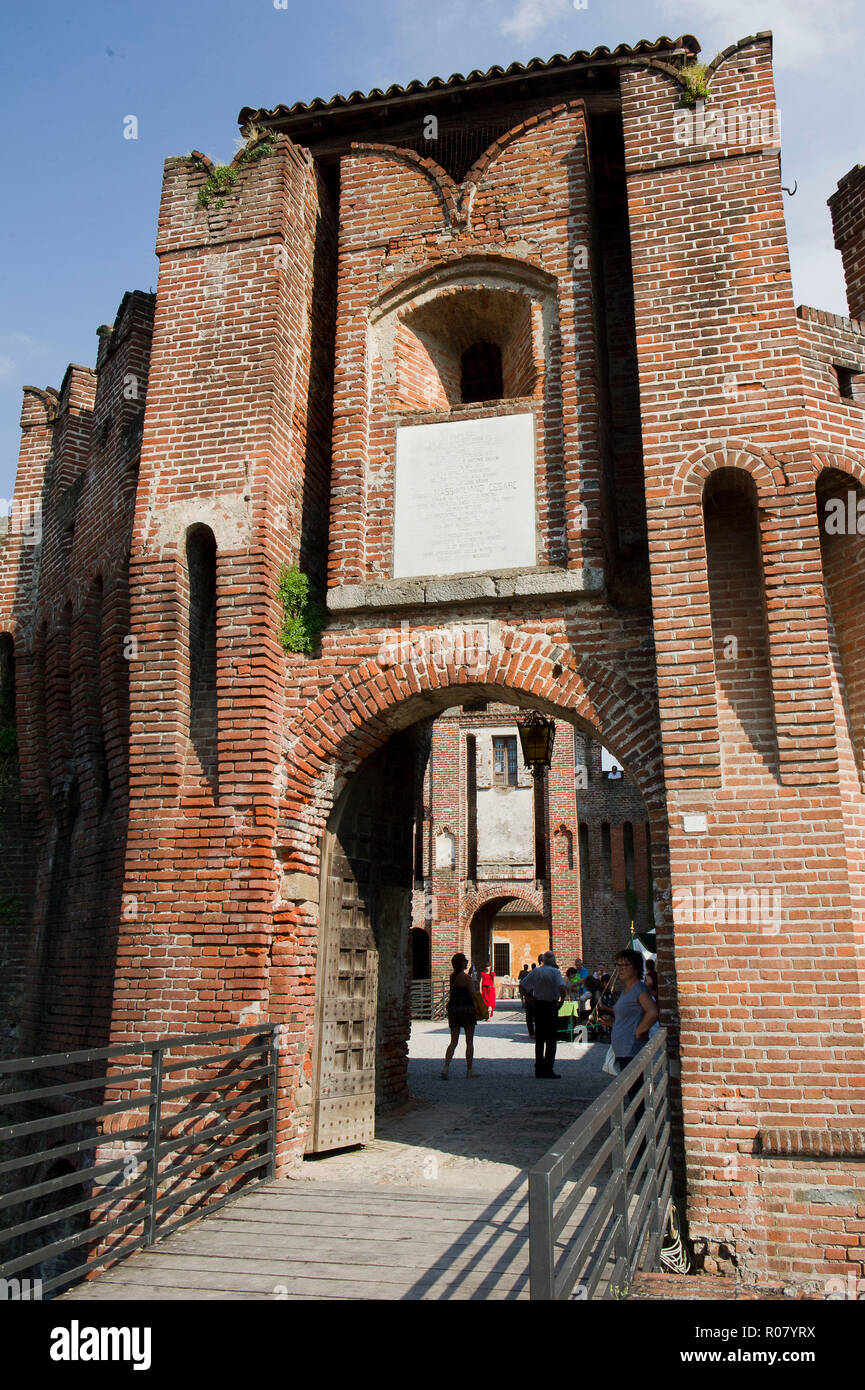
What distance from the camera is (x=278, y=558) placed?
776 centimetres

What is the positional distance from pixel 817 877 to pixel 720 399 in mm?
3413

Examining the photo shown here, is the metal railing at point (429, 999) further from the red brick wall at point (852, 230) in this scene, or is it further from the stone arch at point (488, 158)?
the red brick wall at point (852, 230)

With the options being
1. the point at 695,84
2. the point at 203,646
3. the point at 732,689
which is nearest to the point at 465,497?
the point at 203,646

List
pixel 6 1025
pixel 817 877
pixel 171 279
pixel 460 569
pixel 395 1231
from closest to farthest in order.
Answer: pixel 395 1231
pixel 817 877
pixel 460 569
pixel 171 279
pixel 6 1025

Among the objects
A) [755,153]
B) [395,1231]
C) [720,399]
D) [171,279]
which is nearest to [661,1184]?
[395,1231]

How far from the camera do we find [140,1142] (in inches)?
266

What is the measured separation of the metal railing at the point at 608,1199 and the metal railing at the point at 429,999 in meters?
18.1

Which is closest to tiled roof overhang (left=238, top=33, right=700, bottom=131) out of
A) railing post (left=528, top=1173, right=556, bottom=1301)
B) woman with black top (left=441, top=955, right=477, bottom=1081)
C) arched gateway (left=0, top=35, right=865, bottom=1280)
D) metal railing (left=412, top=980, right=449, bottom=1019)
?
arched gateway (left=0, top=35, right=865, bottom=1280)

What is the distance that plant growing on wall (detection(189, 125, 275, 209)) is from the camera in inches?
339

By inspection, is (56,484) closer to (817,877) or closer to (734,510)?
(734,510)

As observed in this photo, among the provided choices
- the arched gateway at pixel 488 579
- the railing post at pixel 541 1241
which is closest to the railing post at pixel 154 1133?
the arched gateway at pixel 488 579

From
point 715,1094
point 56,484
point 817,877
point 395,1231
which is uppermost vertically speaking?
point 56,484

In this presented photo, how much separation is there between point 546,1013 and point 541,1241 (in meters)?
9.07

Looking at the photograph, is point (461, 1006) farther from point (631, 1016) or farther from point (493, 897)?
point (493, 897)
